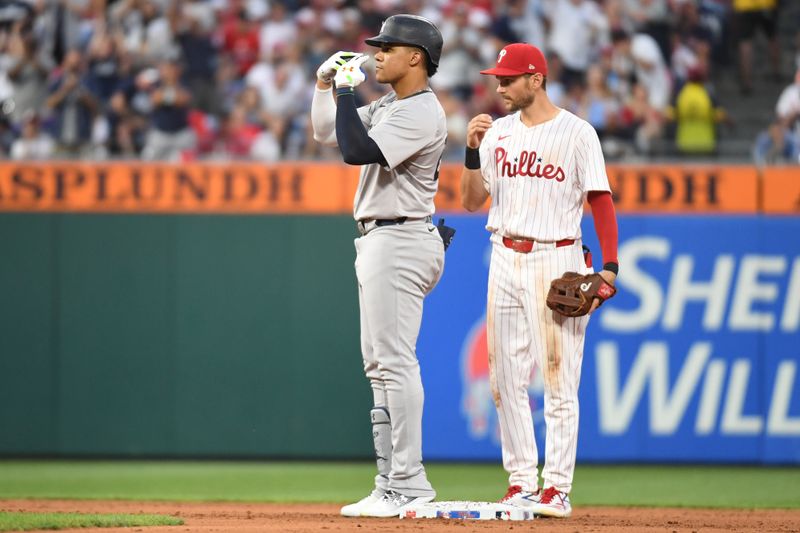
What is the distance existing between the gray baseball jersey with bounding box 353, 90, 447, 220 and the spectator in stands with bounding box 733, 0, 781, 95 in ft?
24.9

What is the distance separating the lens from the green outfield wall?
9.63 m

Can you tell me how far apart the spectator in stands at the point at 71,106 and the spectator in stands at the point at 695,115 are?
4879 mm

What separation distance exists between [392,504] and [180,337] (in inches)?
173

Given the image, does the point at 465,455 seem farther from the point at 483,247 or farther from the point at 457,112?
the point at 457,112

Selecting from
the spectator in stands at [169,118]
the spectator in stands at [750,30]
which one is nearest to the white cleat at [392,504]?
the spectator in stands at [169,118]

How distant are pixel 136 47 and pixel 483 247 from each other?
4.44 meters

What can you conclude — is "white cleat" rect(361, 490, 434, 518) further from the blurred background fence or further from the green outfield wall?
the green outfield wall

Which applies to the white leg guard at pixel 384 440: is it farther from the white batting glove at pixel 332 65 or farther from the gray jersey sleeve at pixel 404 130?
the white batting glove at pixel 332 65

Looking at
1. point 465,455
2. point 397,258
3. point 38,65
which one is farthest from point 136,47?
point 397,258

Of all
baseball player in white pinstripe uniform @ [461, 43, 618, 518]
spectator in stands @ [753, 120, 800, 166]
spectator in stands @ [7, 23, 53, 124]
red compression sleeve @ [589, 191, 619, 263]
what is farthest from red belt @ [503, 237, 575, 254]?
spectator in stands @ [7, 23, 53, 124]

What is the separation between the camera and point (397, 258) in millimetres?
5645

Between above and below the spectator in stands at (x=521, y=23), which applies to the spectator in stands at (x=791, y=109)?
below

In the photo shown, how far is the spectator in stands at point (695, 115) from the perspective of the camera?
11375 mm

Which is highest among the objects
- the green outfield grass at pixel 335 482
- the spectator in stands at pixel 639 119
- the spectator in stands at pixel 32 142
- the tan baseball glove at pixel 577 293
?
the spectator in stands at pixel 639 119
